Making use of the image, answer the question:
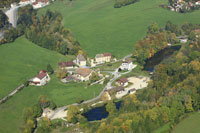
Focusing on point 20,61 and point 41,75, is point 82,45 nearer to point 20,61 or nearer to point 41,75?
point 20,61

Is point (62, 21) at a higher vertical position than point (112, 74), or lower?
higher

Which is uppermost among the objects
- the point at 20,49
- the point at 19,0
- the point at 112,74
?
the point at 19,0

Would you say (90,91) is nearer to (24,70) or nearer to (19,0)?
(24,70)

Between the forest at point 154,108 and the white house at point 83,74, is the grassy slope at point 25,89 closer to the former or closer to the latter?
the white house at point 83,74

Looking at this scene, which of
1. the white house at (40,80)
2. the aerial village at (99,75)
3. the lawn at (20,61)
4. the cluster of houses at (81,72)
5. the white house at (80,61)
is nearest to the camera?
the aerial village at (99,75)

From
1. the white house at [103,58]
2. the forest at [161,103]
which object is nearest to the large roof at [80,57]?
the white house at [103,58]

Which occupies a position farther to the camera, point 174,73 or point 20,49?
point 20,49

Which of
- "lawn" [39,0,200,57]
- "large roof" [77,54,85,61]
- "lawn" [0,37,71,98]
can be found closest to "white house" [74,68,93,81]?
"large roof" [77,54,85,61]

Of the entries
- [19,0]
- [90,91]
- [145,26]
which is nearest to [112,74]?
[90,91]
